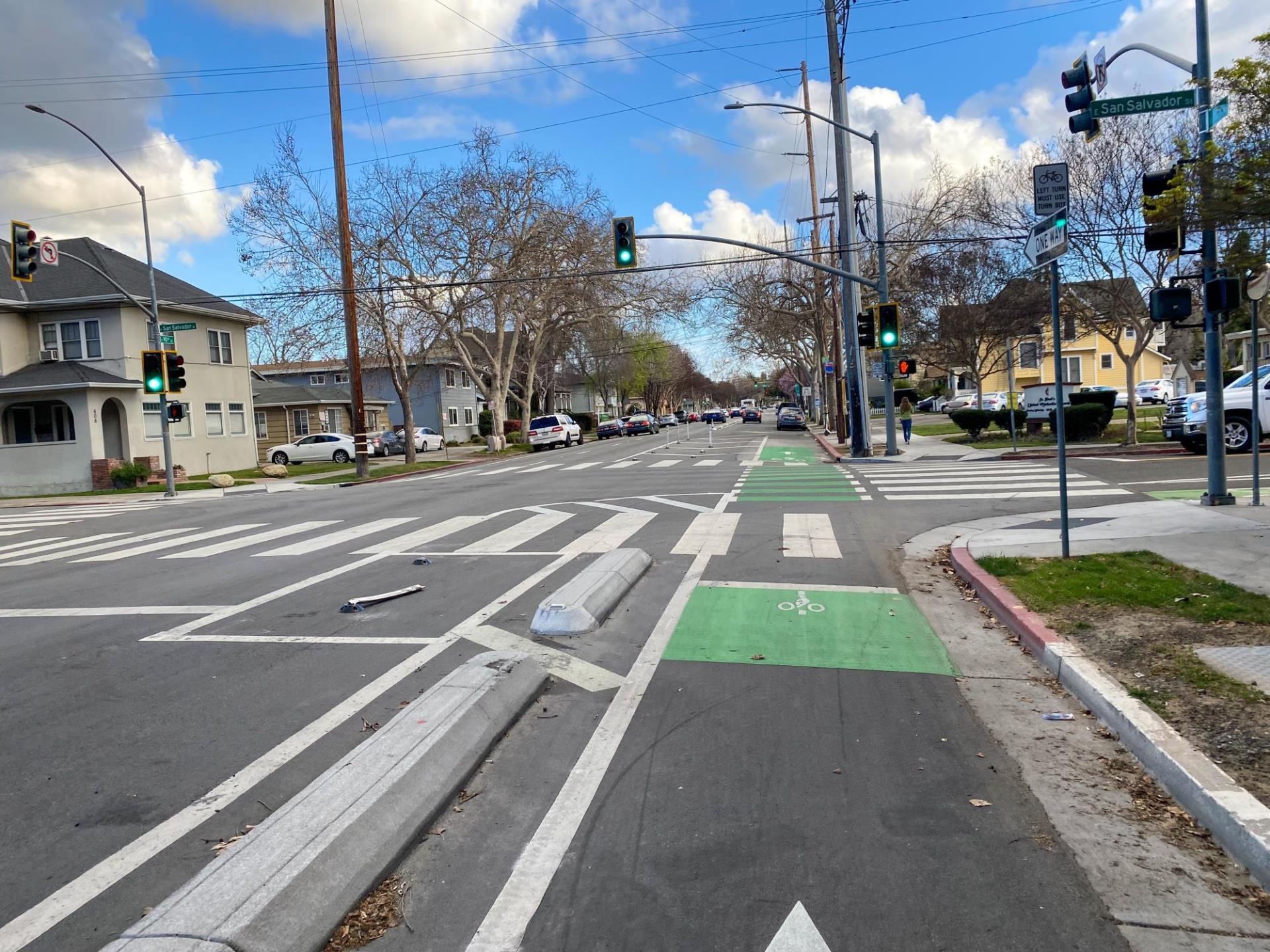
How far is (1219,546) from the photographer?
9781 mm

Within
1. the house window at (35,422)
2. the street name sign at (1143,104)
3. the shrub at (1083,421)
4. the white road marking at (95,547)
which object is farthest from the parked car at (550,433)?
the street name sign at (1143,104)

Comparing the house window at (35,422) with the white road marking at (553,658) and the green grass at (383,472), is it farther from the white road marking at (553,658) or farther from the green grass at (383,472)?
the white road marking at (553,658)

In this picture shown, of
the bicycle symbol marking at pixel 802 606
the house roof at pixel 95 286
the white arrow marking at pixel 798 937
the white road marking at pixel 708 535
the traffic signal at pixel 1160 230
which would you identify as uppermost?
the house roof at pixel 95 286

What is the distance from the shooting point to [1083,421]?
86.0 feet

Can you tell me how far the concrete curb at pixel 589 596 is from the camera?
7.65 meters

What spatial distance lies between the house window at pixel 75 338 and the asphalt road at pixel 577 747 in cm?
2530

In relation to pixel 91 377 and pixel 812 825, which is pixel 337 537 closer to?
pixel 812 825

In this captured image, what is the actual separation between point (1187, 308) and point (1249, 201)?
454 cm

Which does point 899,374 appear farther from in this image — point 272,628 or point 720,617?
point 272,628

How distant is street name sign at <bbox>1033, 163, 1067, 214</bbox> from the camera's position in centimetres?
851

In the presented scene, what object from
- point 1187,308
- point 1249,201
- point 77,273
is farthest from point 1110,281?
point 77,273

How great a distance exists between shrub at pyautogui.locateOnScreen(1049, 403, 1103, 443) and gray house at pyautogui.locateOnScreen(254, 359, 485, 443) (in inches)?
1621

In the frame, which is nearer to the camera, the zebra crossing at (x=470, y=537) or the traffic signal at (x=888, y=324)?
the zebra crossing at (x=470, y=537)

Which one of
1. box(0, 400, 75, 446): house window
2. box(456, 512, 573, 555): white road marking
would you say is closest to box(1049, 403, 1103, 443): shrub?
box(456, 512, 573, 555): white road marking
